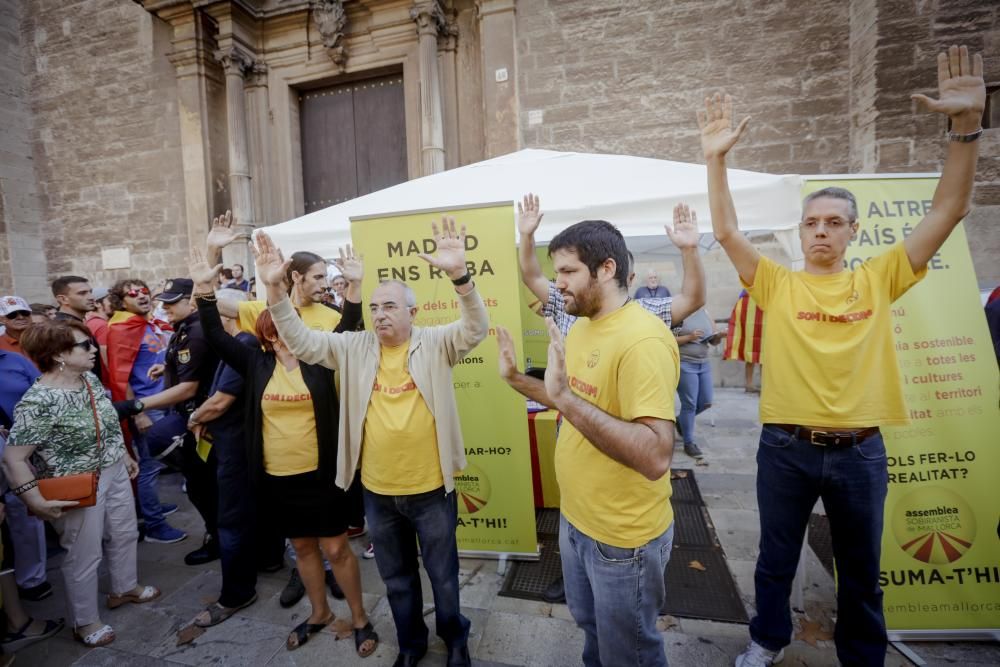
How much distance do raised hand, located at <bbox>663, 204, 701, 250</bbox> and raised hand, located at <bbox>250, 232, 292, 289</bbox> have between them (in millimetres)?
2103

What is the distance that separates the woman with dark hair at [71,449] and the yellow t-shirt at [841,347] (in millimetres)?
3830

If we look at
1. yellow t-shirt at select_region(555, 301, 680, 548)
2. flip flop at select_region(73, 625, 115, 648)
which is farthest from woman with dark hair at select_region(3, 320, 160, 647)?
yellow t-shirt at select_region(555, 301, 680, 548)

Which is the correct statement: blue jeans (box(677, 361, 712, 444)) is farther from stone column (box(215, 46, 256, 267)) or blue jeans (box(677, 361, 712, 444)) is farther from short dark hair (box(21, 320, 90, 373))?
stone column (box(215, 46, 256, 267))

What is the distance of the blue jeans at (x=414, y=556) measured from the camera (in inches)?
88.6

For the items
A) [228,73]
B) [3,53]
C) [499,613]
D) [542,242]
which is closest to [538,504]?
[499,613]

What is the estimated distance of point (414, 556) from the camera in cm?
237

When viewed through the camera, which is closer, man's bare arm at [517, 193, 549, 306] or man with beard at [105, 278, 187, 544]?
man's bare arm at [517, 193, 549, 306]

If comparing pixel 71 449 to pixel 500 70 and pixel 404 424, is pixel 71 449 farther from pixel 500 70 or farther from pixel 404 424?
pixel 500 70

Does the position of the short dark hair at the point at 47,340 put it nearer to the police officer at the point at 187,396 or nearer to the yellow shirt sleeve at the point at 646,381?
the police officer at the point at 187,396

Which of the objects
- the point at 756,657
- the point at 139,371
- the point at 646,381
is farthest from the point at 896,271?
the point at 139,371

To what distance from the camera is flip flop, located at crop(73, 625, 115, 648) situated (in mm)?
2676

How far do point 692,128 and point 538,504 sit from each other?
5.93 metres

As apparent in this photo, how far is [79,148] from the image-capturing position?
371 inches

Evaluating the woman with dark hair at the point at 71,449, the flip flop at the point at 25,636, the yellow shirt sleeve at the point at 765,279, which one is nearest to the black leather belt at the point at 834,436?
the yellow shirt sleeve at the point at 765,279
